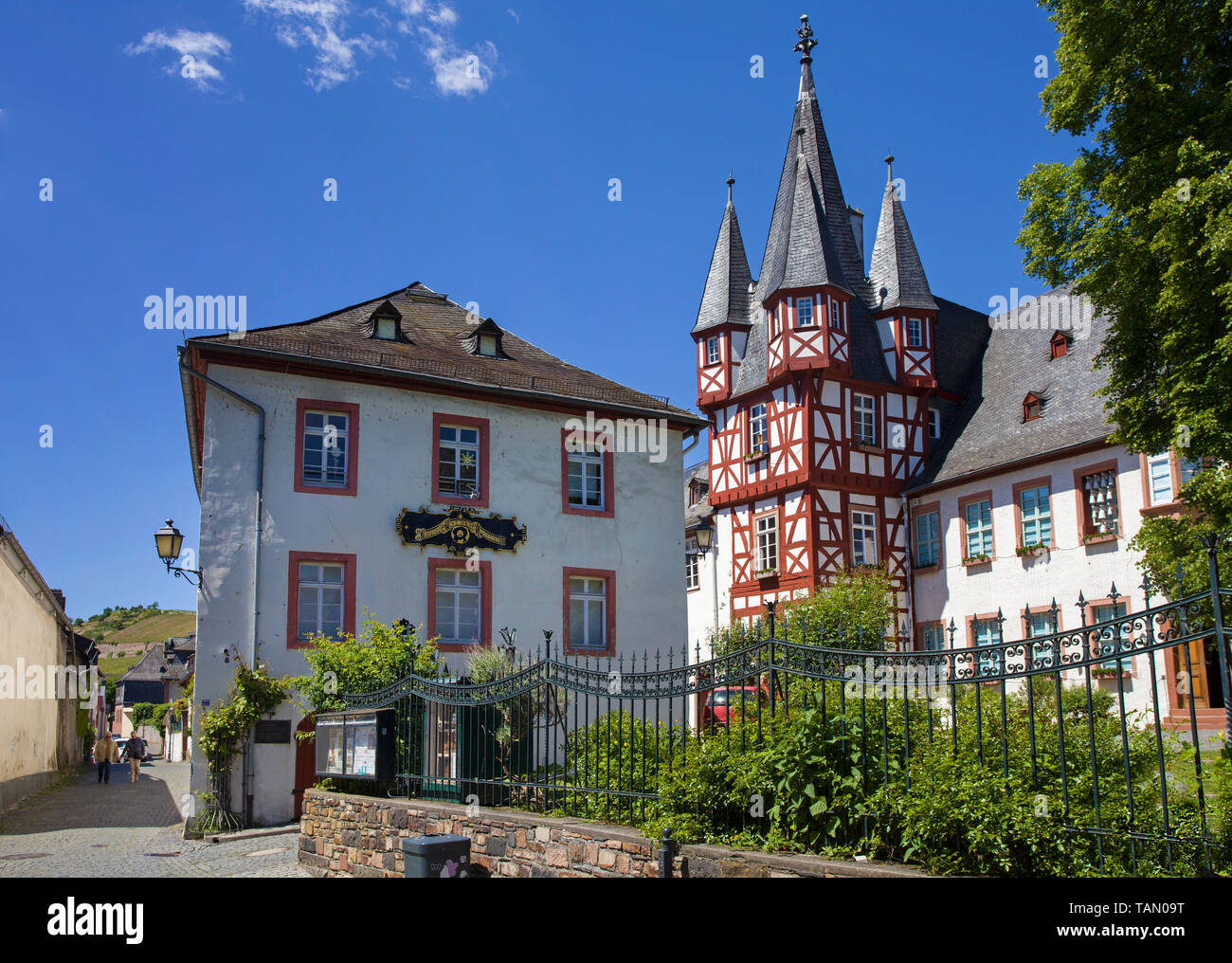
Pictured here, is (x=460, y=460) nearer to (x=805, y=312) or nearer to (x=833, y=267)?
(x=805, y=312)

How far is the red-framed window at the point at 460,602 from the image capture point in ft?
63.9

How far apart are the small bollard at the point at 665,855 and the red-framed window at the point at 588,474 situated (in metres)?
14.5

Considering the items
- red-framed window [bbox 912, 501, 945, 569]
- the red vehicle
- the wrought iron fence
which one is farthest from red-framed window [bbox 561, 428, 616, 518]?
the red vehicle

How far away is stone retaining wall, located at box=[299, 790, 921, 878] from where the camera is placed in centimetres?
621

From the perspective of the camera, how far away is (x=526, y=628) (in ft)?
66.0

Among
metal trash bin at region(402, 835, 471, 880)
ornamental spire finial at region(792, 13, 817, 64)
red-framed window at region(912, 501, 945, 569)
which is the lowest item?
metal trash bin at region(402, 835, 471, 880)

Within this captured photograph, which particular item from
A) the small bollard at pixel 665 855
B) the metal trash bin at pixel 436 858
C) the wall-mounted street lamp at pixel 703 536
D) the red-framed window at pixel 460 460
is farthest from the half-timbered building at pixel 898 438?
the small bollard at pixel 665 855

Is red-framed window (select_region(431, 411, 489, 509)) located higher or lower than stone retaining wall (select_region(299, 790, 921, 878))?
higher

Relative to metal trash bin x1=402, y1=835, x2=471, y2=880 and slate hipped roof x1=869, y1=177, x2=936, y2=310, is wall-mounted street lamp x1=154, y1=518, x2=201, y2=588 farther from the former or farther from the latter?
slate hipped roof x1=869, y1=177, x2=936, y2=310

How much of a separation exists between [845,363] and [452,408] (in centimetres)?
1478

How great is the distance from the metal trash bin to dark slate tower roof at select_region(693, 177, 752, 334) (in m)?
28.2

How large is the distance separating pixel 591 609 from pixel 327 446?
5956 millimetres

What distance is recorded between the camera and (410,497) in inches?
773
